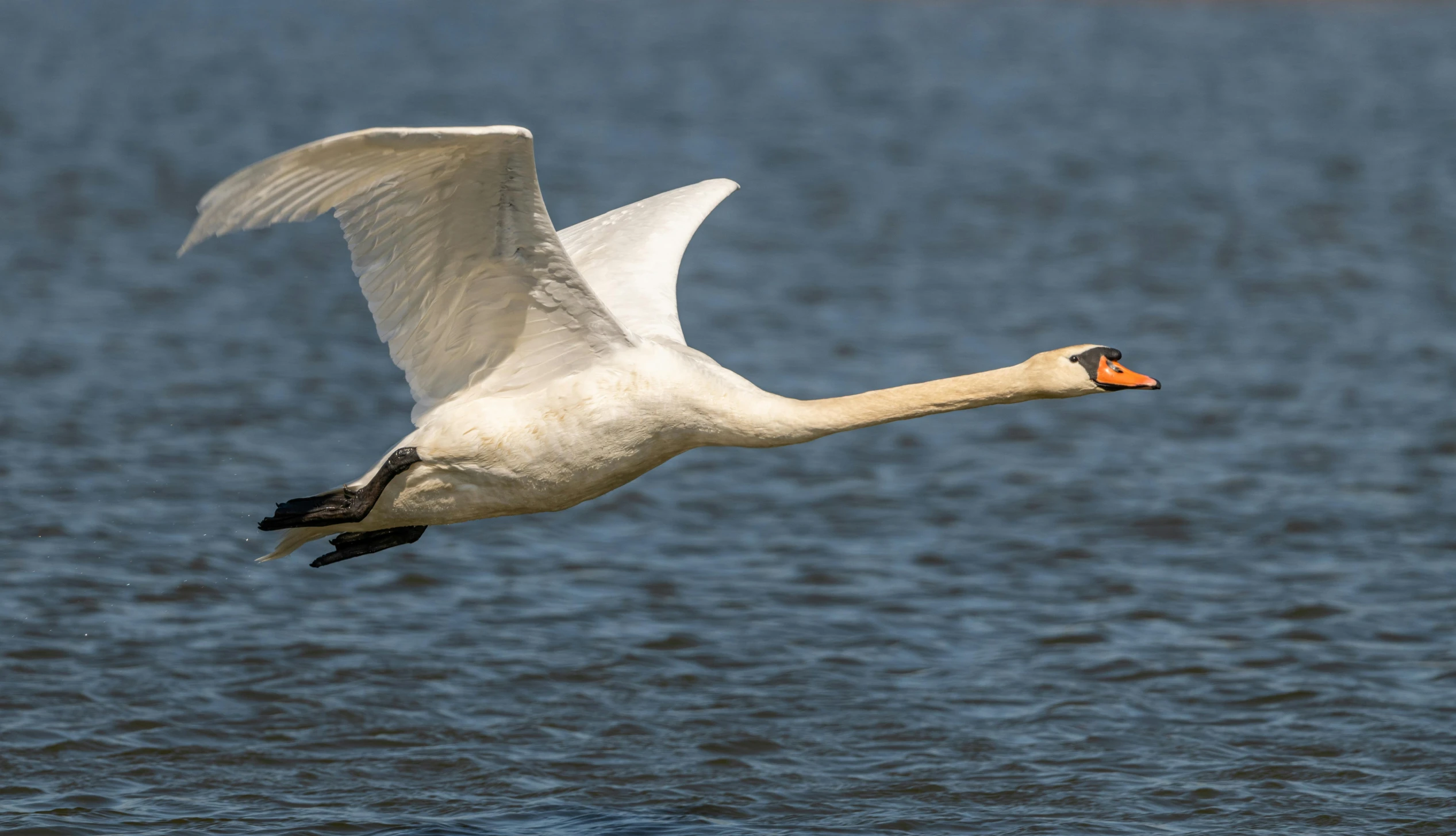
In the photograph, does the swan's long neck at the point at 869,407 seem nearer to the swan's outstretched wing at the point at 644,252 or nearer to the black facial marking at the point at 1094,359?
the black facial marking at the point at 1094,359

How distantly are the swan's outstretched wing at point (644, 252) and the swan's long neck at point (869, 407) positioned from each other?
909 millimetres

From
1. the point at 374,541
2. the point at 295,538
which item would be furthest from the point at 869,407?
the point at 295,538

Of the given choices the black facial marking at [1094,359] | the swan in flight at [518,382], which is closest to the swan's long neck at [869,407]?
the swan in flight at [518,382]

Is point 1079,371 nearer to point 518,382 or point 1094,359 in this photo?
point 1094,359

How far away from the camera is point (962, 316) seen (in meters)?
20.1

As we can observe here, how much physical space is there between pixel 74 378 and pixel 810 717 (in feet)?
28.2

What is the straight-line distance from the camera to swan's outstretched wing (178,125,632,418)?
727 centimetres

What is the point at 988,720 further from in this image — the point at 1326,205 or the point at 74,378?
the point at 1326,205

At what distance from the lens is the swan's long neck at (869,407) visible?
8234 mm

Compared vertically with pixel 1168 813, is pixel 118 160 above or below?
above

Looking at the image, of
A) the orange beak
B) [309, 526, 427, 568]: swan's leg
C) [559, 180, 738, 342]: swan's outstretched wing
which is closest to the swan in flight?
the orange beak

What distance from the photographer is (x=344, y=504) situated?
8508 millimetres

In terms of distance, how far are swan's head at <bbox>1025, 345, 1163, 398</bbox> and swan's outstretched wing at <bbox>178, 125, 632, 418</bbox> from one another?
1848 millimetres

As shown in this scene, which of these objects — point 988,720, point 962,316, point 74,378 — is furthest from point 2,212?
point 988,720
